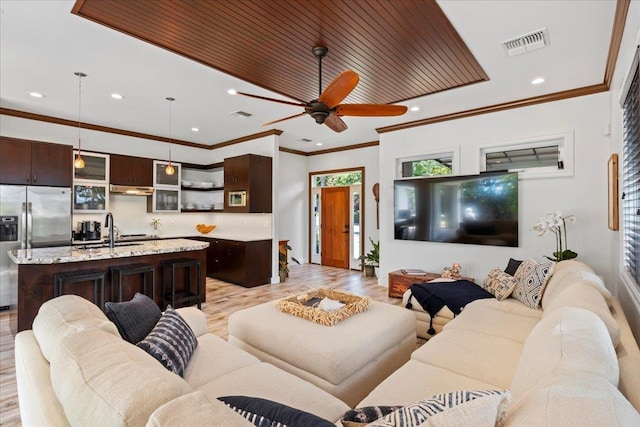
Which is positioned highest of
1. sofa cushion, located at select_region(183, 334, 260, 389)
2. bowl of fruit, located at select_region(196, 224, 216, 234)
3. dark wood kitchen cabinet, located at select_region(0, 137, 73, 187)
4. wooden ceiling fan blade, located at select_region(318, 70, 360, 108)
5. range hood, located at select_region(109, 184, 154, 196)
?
wooden ceiling fan blade, located at select_region(318, 70, 360, 108)

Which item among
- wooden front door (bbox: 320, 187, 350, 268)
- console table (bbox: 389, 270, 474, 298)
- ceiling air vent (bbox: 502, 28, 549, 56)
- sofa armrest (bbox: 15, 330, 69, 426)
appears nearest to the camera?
sofa armrest (bbox: 15, 330, 69, 426)

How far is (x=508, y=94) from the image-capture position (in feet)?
13.1

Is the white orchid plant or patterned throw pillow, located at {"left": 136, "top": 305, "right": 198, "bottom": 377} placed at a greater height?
the white orchid plant

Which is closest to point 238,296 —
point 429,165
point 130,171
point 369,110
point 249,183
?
point 249,183

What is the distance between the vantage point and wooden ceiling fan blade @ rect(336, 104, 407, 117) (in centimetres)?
280

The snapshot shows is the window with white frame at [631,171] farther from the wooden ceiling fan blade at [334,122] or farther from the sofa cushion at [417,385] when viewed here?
the wooden ceiling fan blade at [334,122]

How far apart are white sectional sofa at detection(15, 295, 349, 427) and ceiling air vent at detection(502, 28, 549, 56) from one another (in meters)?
3.20

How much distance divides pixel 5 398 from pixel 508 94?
19.0 feet

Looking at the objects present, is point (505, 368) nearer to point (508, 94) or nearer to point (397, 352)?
point (397, 352)

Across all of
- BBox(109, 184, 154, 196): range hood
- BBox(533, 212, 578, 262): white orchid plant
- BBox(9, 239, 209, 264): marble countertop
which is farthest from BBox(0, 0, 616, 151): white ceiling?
BBox(9, 239, 209, 264): marble countertop

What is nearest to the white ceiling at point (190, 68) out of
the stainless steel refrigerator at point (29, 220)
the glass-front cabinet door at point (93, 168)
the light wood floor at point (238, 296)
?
the glass-front cabinet door at point (93, 168)

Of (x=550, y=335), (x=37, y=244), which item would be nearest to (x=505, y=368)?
(x=550, y=335)

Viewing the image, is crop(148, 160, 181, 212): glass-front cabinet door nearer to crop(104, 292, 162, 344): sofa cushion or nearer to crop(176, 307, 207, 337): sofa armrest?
crop(176, 307, 207, 337): sofa armrest

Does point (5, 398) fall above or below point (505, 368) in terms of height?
below
